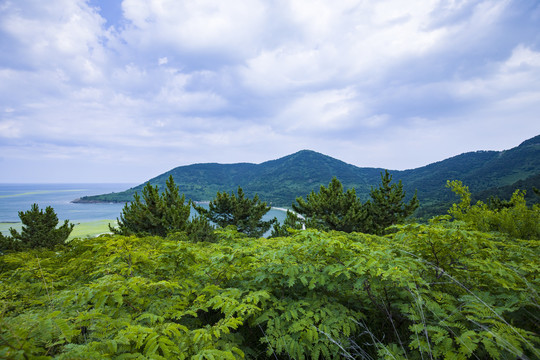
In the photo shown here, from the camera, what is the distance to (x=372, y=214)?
21.0 meters

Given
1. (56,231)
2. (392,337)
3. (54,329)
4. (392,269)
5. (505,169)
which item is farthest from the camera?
(505,169)

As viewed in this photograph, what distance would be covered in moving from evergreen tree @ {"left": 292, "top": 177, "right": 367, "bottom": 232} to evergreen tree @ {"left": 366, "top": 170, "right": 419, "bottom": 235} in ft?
4.49

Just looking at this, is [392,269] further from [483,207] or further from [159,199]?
[159,199]

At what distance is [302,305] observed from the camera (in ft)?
10.1

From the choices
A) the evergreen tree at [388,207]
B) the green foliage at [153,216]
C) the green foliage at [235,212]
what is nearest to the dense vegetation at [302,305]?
the green foliage at [153,216]

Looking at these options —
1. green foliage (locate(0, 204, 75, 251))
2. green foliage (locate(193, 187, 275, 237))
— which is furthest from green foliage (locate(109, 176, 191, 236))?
green foliage (locate(0, 204, 75, 251))

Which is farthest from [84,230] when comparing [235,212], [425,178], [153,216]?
[425,178]

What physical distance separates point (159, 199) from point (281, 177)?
173 meters

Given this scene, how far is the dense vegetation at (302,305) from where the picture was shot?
76.0 inches

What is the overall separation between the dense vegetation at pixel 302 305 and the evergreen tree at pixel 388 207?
1762cm

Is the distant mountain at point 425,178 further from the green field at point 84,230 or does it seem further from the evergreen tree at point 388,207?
the evergreen tree at point 388,207

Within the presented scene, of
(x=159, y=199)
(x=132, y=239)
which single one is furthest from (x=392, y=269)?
(x=159, y=199)

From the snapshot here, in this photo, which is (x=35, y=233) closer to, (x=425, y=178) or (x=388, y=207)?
(x=388, y=207)

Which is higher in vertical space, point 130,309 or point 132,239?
point 132,239
